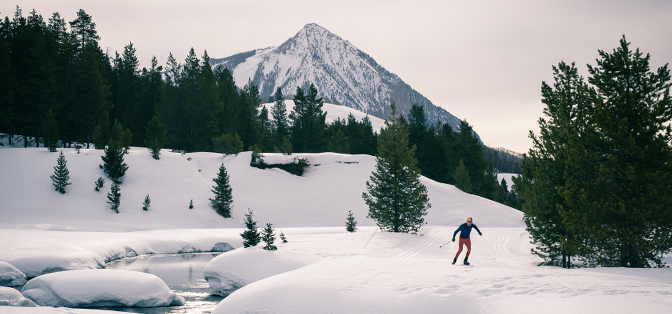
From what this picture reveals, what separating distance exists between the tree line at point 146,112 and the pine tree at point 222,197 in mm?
10128

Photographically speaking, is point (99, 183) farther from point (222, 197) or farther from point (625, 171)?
point (625, 171)

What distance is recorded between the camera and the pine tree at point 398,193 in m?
24.9

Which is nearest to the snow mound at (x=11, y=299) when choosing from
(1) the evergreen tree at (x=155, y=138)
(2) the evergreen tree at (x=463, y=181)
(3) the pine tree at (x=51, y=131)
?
(3) the pine tree at (x=51, y=131)

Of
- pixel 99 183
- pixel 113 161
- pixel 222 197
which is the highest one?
pixel 113 161

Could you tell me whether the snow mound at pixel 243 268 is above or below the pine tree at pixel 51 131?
below

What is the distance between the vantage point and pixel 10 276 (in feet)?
49.6

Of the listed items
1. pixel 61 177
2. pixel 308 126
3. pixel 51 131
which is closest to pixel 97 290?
pixel 61 177

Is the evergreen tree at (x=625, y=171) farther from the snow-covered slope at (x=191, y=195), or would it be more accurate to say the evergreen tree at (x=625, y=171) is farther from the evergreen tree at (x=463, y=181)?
the evergreen tree at (x=463, y=181)

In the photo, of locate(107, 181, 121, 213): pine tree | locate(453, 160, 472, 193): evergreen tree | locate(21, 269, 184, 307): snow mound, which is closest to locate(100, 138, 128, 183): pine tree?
locate(107, 181, 121, 213): pine tree

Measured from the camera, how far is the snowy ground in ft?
30.4

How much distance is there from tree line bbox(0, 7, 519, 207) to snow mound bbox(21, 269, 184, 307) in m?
22.0

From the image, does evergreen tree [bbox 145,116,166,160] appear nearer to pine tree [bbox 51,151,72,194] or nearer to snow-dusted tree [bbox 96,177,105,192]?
snow-dusted tree [bbox 96,177,105,192]

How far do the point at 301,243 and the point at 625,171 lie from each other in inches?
542

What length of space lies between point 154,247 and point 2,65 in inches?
1215
